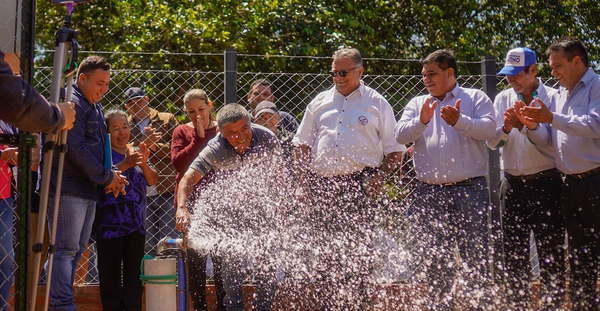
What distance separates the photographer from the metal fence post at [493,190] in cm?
817

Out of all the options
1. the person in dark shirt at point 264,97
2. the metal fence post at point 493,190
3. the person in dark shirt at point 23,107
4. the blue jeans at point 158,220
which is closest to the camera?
the person in dark shirt at point 23,107

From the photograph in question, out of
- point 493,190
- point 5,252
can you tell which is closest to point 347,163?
point 493,190

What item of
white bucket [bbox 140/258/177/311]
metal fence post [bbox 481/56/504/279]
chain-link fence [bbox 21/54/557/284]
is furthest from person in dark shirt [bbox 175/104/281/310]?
metal fence post [bbox 481/56/504/279]

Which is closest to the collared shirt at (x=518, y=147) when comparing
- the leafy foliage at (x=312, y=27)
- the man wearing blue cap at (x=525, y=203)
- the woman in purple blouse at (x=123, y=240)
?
the man wearing blue cap at (x=525, y=203)

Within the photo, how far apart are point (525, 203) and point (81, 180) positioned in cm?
359

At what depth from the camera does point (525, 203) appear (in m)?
7.82

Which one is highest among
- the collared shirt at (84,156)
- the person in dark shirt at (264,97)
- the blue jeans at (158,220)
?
the person in dark shirt at (264,97)

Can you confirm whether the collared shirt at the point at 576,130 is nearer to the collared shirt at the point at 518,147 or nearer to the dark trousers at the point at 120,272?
the collared shirt at the point at 518,147

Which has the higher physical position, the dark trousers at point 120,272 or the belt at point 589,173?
the belt at point 589,173

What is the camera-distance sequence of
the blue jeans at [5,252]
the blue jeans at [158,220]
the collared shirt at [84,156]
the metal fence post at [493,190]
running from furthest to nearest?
1. the blue jeans at [158,220]
2. the metal fence post at [493,190]
3. the collared shirt at [84,156]
4. the blue jeans at [5,252]

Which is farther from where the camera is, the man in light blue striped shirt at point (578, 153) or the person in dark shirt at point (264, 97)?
the person in dark shirt at point (264, 97)

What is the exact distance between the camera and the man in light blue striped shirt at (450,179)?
24.9ft

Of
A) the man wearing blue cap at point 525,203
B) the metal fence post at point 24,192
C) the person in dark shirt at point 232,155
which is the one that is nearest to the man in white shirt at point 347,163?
the person in dark shirt at point 232,155

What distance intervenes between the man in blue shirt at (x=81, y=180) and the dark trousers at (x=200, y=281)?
2.91 feet
